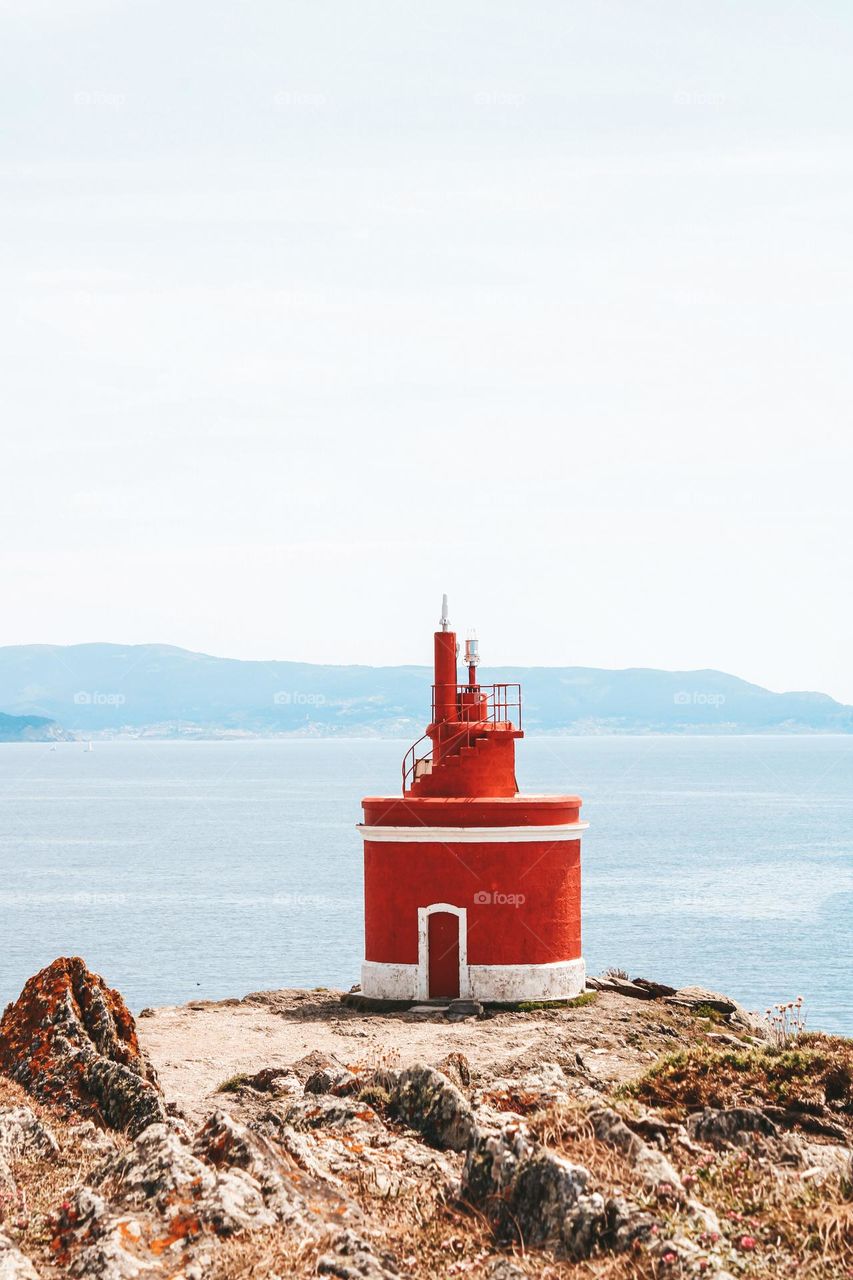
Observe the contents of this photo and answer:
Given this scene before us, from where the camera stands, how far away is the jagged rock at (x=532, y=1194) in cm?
802

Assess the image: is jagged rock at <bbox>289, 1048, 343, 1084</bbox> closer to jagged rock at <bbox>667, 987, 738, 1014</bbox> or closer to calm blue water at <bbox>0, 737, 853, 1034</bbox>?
jagged rock at <bbox>667, 987, 738, 1014</bbox>

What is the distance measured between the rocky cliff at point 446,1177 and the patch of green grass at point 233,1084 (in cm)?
275

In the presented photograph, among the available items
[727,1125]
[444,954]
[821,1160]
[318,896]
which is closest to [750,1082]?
[727,1125]

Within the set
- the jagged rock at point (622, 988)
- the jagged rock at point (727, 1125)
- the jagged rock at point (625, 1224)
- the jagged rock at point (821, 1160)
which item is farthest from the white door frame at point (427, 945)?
the jagged rock at point (625, 1224)

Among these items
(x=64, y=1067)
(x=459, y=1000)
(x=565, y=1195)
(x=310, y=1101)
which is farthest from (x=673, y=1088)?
(x=459, y=1000)

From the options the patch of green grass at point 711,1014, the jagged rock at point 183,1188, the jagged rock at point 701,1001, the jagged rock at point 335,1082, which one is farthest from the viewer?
the jagged rock at point 701,1001

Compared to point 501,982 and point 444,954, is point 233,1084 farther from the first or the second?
point 501,982

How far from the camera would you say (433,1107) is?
433 inches

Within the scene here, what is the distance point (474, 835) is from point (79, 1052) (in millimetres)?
10254

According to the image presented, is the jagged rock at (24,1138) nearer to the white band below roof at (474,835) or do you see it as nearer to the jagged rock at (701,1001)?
the white band below roof at (474,835)

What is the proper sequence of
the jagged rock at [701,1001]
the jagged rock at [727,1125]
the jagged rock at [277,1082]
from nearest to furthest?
the jagged rock at [727,1125], the jagged rock at [277,1082], the jagged rock at [701,1001]

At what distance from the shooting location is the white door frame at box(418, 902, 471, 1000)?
24359mm

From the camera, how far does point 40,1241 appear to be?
8547 mm
